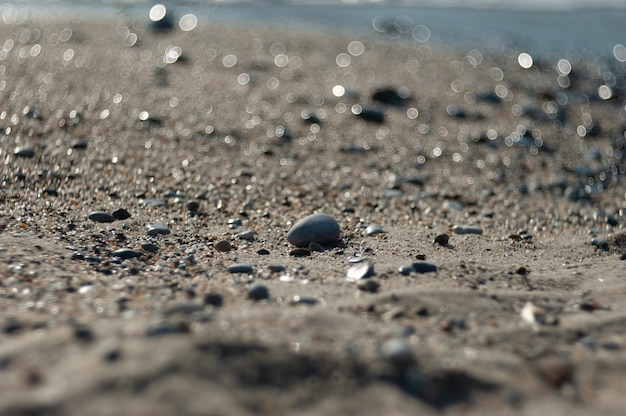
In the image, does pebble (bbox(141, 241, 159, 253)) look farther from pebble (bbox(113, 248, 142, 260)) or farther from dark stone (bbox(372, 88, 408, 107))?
dark stone (bbox(372, 88, 408, 107))

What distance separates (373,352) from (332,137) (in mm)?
2999

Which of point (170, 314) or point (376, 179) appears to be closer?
point (170, 314)

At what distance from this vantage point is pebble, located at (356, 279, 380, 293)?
238cm

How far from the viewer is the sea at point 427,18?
10.2 metres

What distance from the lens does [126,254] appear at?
2.71m

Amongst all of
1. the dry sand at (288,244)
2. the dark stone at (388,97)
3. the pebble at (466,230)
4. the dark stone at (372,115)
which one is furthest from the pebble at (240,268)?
the dark stone at (388,97)

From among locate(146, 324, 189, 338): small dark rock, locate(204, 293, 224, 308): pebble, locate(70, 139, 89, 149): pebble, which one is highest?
locate(70, 139, 89, 149): pebble

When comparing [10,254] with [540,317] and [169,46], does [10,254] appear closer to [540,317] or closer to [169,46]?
[540,317]

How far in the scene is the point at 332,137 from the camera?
4.71 m

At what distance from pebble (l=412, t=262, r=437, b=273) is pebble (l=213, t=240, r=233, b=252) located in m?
0.81

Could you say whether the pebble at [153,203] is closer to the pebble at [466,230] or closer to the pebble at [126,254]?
the pebble at [126,254]

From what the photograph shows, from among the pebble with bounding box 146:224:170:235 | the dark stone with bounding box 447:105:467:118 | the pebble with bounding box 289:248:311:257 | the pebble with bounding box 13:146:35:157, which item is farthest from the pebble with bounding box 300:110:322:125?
the pebble with bounding box 289:248:311:257

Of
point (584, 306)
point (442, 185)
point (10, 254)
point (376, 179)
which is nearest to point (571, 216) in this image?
point (442, 185)

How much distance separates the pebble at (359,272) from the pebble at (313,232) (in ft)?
1.43
